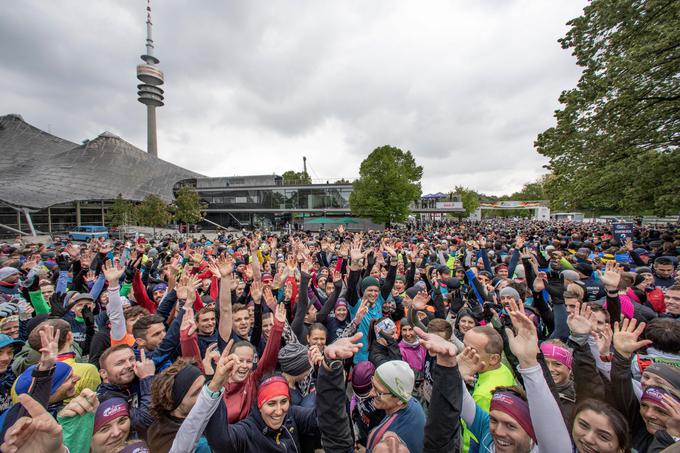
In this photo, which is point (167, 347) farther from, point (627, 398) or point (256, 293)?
point (627, 398)

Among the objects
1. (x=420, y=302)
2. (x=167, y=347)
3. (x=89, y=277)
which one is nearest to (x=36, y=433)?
(x=167, y=347)

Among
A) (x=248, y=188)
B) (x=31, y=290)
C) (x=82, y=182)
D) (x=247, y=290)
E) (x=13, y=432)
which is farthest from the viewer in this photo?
(x=248, y=188)

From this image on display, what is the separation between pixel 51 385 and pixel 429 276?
721 cm

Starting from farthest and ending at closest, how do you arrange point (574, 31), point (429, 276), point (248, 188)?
1. point (248, 188)
2. point (574, 31)
3. point (429, 276)

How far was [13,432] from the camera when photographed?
5.12 feet

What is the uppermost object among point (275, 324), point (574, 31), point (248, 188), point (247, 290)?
point (574, 31)

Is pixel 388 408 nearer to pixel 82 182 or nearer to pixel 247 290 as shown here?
pixel 247 290

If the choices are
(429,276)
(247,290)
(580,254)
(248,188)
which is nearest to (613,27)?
(580,254)

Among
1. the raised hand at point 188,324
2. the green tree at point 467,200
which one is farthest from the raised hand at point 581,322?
the green tree at point 467,200

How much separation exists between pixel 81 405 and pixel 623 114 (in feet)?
56.6

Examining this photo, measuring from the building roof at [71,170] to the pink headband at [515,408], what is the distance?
5483cm

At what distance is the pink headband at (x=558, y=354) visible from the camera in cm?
247

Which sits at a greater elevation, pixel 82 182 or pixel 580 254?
pixel 82 182

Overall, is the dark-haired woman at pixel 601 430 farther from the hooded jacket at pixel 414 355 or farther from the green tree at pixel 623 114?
the green tree at pixel 623 114
